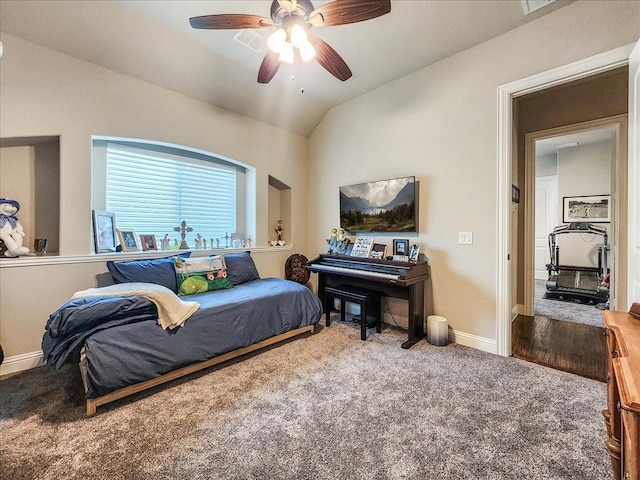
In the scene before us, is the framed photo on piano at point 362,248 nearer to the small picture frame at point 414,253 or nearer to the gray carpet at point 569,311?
the small picture frame at point 414,253

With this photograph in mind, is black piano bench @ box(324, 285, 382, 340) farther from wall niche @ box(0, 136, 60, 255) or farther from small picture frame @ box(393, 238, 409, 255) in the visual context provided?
wall niche @ box(0, 136, 60, 255)

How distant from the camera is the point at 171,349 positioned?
211 cm

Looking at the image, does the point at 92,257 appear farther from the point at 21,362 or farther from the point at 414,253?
the point at 414,253

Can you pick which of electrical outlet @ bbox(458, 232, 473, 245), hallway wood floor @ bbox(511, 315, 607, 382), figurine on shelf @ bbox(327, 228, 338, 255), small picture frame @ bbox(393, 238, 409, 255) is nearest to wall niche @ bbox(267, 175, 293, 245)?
figurine on shelf @ bbox(327, 228, 338, 255)

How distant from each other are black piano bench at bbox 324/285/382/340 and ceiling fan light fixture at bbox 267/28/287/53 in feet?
7.88

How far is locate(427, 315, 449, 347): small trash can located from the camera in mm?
2881

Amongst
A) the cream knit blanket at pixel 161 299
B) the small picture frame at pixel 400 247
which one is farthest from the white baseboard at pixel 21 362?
the small picture frame at pixel 400 247

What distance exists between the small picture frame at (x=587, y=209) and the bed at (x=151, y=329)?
20.1ft

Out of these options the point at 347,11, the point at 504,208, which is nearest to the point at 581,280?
the point at 504,208

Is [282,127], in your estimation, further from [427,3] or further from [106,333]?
[106,333]

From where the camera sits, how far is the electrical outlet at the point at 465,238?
9.34 feet

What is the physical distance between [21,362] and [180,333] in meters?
1.50

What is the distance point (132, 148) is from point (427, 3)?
3280 mm

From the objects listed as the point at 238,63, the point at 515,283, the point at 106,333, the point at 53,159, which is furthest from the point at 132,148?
the point at 515,283
